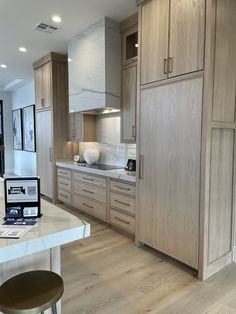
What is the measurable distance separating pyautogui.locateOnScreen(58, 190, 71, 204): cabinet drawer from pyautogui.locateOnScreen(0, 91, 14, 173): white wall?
16.1 feet

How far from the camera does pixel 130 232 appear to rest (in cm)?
320

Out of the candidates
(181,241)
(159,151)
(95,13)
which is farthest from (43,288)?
(95,13)

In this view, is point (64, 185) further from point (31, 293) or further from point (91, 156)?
point (31, 293)

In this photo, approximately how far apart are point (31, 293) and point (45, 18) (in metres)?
3.37

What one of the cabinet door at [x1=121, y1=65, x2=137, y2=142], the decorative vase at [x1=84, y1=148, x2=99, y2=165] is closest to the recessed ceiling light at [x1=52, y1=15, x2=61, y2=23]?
the cabinet door at [x1=121, y1=65, x2=137, y2=142]

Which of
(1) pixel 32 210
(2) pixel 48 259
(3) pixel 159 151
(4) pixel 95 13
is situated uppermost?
(4) pixel 95 13

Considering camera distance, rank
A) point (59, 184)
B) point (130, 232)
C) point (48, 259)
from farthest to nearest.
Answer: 1. point (59, 184)
2. point (130, 232)
3. point (48, 259)

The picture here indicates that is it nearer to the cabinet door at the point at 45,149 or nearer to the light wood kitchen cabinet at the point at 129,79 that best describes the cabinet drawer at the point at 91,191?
the light wood kitchen cabinet at the point at 129,79

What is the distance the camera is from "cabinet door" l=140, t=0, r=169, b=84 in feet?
8.28

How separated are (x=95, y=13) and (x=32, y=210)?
2.84 meters

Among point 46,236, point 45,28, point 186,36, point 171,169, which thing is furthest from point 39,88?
Answer: point 46,236

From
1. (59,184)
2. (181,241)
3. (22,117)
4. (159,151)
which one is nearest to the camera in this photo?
(181,241)

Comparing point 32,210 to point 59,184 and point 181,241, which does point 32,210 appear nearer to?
point 181,241

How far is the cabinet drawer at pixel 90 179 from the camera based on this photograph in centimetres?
360
